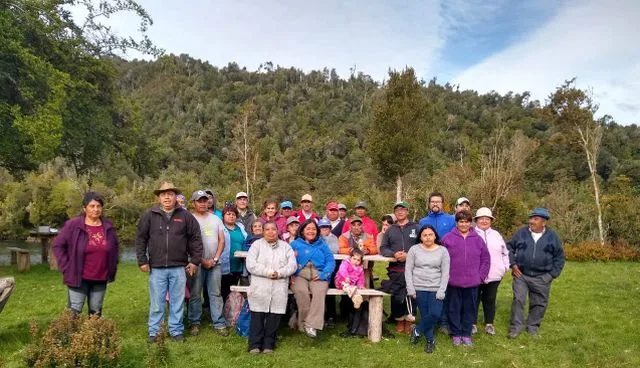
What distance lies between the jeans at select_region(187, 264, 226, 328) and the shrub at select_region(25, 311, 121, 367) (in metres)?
1.50

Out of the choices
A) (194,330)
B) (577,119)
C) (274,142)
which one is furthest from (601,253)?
(274,142)

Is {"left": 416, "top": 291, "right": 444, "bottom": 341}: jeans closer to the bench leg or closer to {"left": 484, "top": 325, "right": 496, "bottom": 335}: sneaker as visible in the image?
the bench leg

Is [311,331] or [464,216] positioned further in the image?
[464,216]

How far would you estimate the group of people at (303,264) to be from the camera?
18.3 feet

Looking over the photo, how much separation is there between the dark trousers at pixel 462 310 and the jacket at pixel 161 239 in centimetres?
353

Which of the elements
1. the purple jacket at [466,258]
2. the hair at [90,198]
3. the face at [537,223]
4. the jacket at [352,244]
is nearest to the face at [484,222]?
the purple jacket at [466,258]

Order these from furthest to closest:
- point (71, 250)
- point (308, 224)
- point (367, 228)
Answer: point (367, 228), point (308, 224), point (71, 250)

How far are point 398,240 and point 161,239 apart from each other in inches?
125

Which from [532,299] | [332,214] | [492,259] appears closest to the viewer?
[492,259]

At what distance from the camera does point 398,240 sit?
6.57 meters

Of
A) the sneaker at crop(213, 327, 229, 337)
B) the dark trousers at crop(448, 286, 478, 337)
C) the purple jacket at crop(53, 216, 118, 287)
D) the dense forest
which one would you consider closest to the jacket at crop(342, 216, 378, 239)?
the dark trousers at crop(448, 286, 478, 337)

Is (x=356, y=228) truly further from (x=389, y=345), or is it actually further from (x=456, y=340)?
(x=456, y=340)

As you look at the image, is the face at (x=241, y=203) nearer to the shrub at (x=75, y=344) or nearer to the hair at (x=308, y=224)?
the hair at (x=308, y=224)

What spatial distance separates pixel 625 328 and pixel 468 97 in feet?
251
